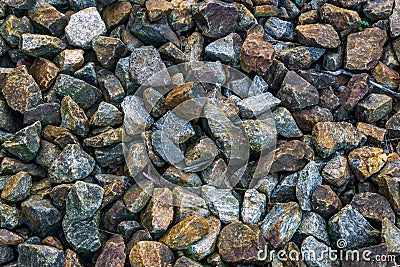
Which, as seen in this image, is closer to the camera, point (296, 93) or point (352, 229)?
point (352, 229)

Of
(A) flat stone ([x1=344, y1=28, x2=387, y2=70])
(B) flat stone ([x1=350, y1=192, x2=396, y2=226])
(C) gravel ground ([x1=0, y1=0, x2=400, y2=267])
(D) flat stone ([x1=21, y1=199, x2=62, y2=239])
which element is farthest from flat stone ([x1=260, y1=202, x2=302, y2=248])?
(D) flat stone ([x1=21, y1=199, x2=62, y2=239])

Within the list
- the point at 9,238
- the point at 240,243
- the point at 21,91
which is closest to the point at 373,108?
the point at 240,243

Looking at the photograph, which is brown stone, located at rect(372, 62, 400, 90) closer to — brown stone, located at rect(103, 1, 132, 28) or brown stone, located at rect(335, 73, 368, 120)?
brown stone, located at rect(335, 73, 368, 120)

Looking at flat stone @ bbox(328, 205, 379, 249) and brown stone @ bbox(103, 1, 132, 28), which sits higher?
brown stone @ bbox(103, 1, 132, 28)

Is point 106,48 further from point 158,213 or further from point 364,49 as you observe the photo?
point 364,49

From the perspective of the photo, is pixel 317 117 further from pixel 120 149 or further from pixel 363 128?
pixel 120 149

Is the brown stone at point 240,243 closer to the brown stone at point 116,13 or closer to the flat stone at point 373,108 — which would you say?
the flat stone at point 373,108
